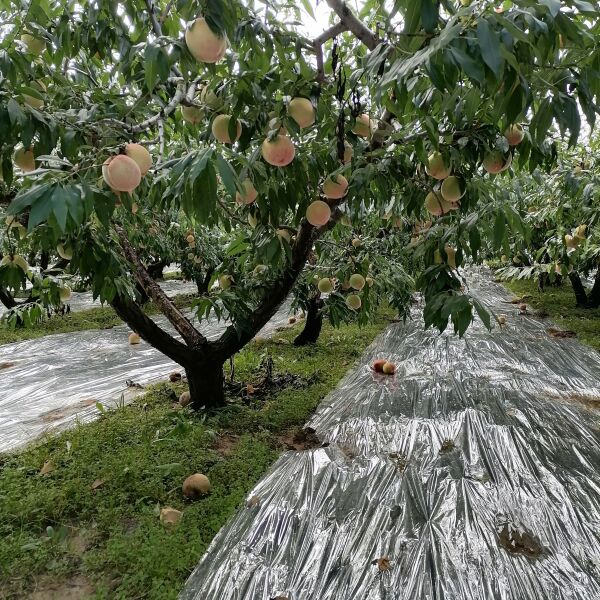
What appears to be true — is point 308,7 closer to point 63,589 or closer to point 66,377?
point 63,589

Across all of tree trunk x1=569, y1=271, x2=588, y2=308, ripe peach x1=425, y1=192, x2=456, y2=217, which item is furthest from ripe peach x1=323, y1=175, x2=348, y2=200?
tree trunk x1=569, y1=271, x2=588, y2=308

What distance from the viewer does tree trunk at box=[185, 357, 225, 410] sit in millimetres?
3475

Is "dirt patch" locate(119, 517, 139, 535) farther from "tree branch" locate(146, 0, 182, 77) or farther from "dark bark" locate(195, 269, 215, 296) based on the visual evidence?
"dark bark" locate(195, 269, 215, 296)

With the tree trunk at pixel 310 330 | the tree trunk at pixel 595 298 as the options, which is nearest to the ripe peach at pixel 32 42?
the tree trunk at pixel 310 330

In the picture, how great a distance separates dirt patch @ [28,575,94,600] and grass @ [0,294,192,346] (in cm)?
495

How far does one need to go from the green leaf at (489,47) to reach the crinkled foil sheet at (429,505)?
5.67 feet

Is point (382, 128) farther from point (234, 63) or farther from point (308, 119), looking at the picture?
point (234, 63)

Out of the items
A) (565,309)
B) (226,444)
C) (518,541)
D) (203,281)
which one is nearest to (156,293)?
(226,444)

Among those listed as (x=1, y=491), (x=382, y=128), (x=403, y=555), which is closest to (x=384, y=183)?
(x=382, y=128)

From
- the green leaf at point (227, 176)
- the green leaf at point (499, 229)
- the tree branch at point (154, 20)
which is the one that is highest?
the tree branch at point (154, 20)

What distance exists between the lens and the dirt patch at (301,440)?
300 cm

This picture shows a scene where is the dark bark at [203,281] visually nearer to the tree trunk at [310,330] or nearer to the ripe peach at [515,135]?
the tree trunk at [310,330]

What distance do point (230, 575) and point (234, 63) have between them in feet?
6.81

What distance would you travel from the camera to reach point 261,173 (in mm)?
1722
